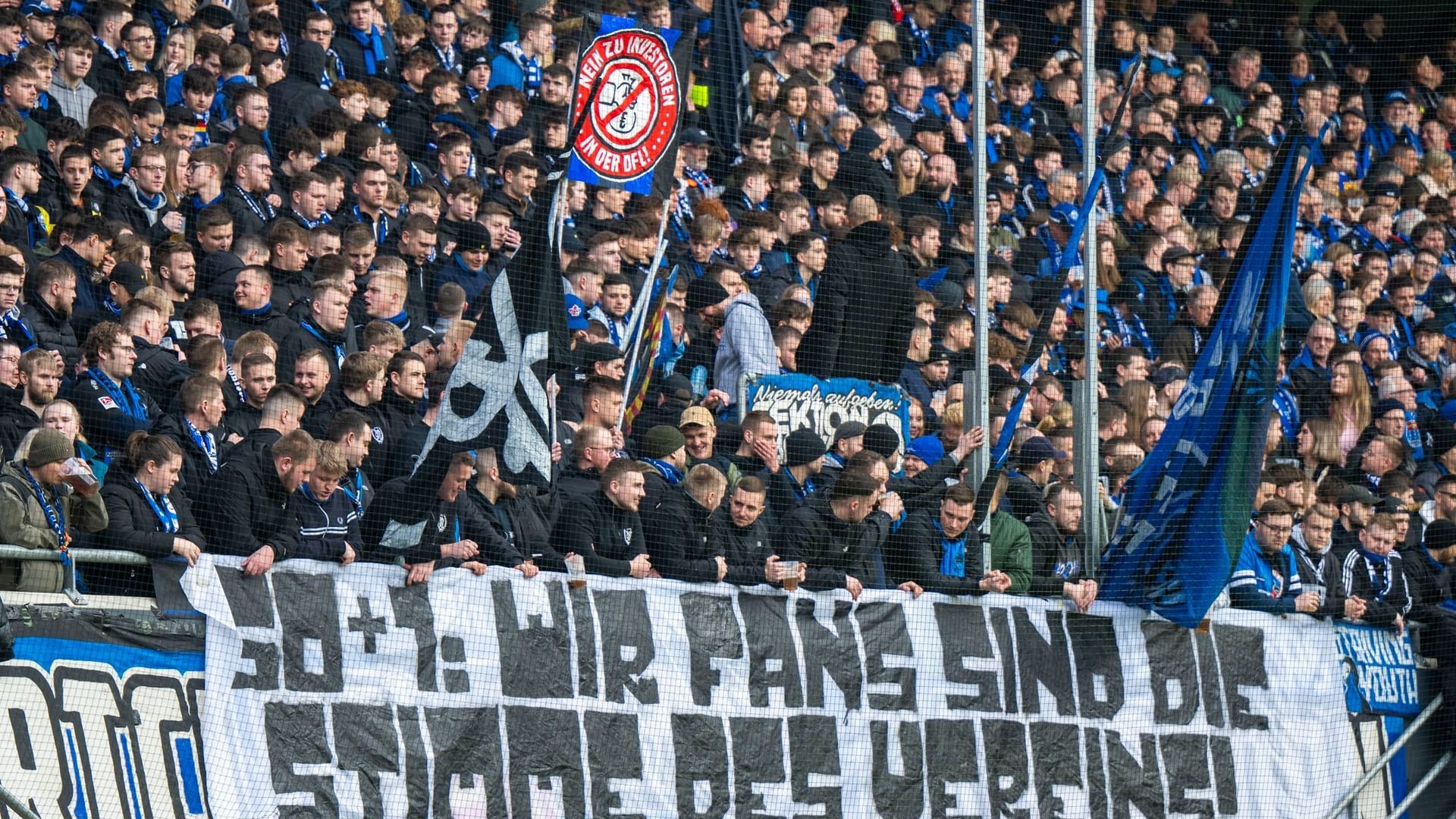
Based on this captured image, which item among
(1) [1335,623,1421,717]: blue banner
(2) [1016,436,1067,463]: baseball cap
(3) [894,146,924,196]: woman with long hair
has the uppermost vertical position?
(3) [894,146,924,196]: woman with long hair

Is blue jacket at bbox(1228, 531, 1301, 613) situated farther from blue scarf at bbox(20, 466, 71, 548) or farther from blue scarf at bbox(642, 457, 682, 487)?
blue scarf at bbox(20, 466, 71, 548)

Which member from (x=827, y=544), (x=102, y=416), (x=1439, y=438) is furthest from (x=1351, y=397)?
(x=102, y=416)

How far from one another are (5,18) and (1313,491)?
6839 mm

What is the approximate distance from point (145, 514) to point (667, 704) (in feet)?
7.69

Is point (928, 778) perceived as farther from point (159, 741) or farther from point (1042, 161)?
point (1042, 161)

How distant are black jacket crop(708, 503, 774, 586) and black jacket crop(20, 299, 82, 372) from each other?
270 centimetres

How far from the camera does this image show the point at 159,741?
7.94 m

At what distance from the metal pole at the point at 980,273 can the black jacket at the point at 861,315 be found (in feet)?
1.89

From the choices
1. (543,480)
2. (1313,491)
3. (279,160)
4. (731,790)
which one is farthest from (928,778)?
(279,160)

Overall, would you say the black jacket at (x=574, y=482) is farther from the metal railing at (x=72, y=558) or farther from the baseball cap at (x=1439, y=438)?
the baseball cap at (x=1439, y=438)

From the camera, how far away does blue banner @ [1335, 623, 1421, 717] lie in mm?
10359

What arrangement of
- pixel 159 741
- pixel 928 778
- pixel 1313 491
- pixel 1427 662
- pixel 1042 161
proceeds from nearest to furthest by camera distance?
pixel 159 741 → pixel 928 778 → pixel 1427 662 → pixel 1313 491 → pixel 1042 161

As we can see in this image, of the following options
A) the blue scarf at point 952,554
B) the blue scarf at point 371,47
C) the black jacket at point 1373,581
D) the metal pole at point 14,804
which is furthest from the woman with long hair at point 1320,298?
the metal pole at point 14,804

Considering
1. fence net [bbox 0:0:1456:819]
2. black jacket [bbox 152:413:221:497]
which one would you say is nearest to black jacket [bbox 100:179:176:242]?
fence net [bbox 0:0:1456:819]
